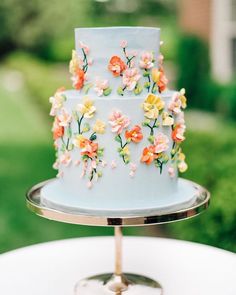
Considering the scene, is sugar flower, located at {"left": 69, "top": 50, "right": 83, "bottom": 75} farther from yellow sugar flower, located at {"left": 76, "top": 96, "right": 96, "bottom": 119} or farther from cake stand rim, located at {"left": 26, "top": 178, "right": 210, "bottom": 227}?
cake stand rim, located at {"left": 26, "top": 178, "right": 210, "bottom": 227}

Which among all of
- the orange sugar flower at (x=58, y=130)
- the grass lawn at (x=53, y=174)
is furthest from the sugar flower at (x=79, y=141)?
the grass lawn at (x=53, y=174)

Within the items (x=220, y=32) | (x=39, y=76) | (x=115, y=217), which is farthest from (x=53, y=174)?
(x=39, y=76)

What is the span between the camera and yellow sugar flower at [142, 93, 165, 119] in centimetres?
181

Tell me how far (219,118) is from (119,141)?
5.48m

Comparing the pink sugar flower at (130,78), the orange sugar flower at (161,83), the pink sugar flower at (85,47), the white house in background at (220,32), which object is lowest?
the white house in background at (220,32)

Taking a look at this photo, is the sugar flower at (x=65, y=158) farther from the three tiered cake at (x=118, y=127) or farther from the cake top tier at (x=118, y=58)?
the cake top tier at (x=118, y=58)

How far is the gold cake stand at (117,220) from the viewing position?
171 centimetres

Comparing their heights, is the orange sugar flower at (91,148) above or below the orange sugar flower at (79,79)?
below

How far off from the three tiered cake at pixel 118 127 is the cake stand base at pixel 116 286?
46 centimetres

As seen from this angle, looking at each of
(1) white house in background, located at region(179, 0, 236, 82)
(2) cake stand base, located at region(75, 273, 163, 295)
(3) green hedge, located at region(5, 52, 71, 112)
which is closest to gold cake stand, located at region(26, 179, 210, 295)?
(2) cake stand base, located at region(75, 273, 163, 295)

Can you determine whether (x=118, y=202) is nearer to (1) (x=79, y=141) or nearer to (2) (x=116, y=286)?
(1) (x=79, y=141)

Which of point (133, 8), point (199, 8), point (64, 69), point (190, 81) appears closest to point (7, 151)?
point (190, 81)

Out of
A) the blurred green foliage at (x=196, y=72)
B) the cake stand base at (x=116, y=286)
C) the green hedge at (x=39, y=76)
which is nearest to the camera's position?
the cake stand base at (x=116, y=286)

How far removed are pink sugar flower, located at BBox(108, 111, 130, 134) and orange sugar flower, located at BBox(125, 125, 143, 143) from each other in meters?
0.02
